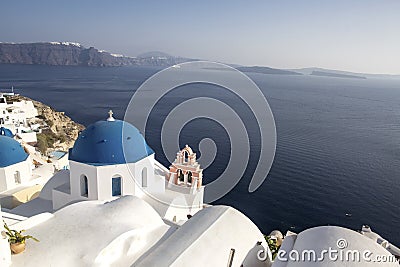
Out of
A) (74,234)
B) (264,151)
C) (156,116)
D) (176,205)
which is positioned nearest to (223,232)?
(74,234)

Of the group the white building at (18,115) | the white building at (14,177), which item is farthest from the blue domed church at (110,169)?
the white building at (18,115)

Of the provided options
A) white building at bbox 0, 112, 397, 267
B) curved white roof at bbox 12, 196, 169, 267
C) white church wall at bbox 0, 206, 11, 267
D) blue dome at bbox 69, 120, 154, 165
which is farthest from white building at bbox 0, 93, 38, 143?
white church wall at bbox 0, 206, 11, 267

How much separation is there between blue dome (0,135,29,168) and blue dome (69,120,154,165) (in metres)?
4.64

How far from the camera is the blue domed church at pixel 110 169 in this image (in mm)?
12039

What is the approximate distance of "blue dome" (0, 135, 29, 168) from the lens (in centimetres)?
1477

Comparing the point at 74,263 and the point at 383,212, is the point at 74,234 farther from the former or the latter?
the point at 383,212

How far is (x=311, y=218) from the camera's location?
28.9 meters

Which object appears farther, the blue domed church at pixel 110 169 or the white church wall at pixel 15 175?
the white church wall at pixel 15 175

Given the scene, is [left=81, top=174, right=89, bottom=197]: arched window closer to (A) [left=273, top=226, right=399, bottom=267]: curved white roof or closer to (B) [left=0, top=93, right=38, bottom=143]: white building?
(A) [left=273, top=226, right=399, bottom=267]: curved white roof

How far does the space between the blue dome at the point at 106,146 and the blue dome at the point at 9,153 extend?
464 centimetres

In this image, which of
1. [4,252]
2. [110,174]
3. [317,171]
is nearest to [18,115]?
[110,174]

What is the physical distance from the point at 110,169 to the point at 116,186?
0.94 metres

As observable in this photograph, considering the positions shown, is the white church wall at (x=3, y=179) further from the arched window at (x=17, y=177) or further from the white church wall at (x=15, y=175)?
the arched window at (x=17, y=177)

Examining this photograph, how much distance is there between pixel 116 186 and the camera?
497 inches
